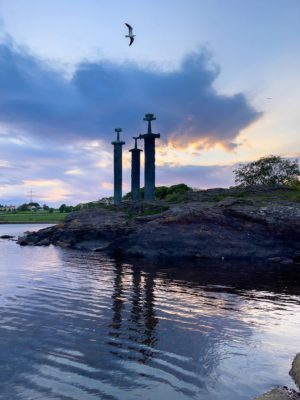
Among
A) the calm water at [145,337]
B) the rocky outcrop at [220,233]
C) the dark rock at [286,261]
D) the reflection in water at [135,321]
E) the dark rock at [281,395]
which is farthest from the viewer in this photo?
the rocky outcrop at [220,233]

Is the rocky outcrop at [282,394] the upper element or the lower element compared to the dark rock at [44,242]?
lower

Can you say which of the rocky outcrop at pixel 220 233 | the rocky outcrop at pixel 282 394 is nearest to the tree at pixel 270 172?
the rocky outcrop at pixel 220 233

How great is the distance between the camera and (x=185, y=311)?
75.3ft

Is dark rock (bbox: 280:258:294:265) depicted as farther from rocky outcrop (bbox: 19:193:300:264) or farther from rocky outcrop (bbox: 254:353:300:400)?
rocky outcrop (bbox: 254:353:300:400)

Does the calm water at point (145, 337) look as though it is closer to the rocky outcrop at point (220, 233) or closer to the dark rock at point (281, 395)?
the dark rock at point (281, 395)

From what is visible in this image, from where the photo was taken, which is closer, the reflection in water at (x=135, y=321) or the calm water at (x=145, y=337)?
the calm water at (x=145, y=337)

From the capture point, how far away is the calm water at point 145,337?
12.6 m

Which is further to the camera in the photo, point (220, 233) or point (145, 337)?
point (220, 233)

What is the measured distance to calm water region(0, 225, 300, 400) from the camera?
12.6 m

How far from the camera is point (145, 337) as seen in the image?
1762cm

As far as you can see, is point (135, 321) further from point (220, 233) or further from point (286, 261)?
point (220, 233)

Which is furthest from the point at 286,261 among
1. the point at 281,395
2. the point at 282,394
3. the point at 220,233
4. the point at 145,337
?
the point at 281,395

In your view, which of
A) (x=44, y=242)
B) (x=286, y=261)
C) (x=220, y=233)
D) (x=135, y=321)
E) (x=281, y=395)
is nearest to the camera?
(x=281, y=395)

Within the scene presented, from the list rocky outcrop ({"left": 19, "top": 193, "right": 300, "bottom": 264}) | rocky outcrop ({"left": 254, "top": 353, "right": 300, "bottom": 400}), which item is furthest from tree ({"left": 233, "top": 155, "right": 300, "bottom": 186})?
rocky outcrop ({"left": 254, "top": 353, "right": 300, "bottom": 400})
